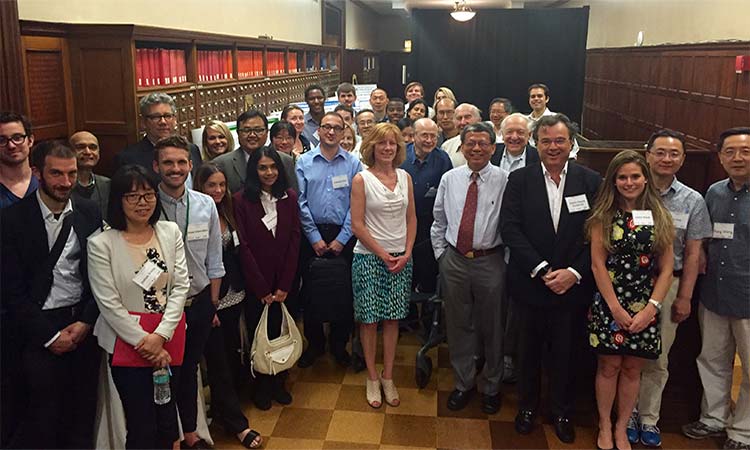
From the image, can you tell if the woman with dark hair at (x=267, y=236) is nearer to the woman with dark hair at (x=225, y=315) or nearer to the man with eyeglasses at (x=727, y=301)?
the woman with dark hair at (x=225, y=315)

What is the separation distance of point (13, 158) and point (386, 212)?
1671 mm

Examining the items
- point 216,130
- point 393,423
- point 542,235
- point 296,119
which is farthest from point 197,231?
point 296,119

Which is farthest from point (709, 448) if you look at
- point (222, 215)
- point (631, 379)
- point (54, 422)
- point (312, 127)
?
point (312, 127)

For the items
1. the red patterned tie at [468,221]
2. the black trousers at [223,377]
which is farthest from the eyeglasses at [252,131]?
the red patterned tie at [468,221]

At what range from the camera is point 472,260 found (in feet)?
9.72

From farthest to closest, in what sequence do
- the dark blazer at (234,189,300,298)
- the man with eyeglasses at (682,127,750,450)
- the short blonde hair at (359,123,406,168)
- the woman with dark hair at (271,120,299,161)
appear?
the woman with dark hair at (271,120,299,161) → the short blonde hair at (359,123,406,168) → the dark blazer at (234,189,300,298) → the man with eyeglasses at (682,127,750,450)

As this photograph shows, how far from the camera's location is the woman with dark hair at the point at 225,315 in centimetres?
273

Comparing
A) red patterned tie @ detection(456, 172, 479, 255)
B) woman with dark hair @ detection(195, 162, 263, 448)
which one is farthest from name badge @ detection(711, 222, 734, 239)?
woman with dark hair @ detection(195, 162, 263, 448)

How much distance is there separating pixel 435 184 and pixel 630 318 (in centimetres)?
148

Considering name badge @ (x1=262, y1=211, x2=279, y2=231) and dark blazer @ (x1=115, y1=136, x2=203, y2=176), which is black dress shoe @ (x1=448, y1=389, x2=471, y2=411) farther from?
dark blazer @ (x1=115, y1=136, x2=203, y2=176)

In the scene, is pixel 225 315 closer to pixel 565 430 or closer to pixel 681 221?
pixel 565 430

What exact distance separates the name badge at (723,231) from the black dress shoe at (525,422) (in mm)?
1238

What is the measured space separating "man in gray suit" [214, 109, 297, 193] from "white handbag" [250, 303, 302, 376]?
2.48 ft

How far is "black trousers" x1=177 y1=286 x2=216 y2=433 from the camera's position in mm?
2494
